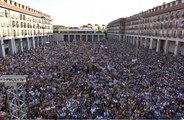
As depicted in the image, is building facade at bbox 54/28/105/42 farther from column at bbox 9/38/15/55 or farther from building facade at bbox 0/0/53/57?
column at bbox 9/38/15/55

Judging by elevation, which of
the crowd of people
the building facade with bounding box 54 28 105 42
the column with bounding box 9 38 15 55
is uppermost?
the building facade with bounding box 54 28 105 42

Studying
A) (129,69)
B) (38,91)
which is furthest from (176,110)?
(38,91)

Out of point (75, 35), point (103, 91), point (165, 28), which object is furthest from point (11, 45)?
point (75, 35)

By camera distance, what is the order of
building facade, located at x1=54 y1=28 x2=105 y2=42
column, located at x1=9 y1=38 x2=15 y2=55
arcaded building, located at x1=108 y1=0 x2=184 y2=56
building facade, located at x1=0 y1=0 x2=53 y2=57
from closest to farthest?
arcaded building, located at x1=108 y1=0 x2=184 y2=56 < building facade, located at x1=0 y1=0 x2=53 y2=57 < column, located at x1=9 y1=38 x2=15 y2=55 < building facade, located at x1=54 y1=28 x2=105 y2=42

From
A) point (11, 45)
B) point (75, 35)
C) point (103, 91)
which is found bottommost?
point (103, 91)

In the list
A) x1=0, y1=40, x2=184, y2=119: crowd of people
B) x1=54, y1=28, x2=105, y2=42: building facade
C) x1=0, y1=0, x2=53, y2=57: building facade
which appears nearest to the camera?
x1=0, y1=40, x2=184, y2=119: crowd of people

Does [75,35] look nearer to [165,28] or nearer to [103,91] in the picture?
[165,28]

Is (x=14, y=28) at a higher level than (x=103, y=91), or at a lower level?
higher

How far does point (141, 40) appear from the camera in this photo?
6384cm

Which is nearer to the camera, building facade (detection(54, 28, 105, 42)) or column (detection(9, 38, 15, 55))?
column (detection(9, 38, 15, 55))

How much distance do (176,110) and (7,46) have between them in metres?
39.2

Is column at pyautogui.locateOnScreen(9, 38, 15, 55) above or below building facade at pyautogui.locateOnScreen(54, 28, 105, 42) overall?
below

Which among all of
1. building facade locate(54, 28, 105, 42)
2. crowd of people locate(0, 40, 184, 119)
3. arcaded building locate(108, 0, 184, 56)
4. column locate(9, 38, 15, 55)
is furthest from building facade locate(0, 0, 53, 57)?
arcaded building locate(108, 0, 184, 56)

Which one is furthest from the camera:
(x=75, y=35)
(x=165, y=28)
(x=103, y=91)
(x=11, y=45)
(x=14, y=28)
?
(x=75, y=35)
